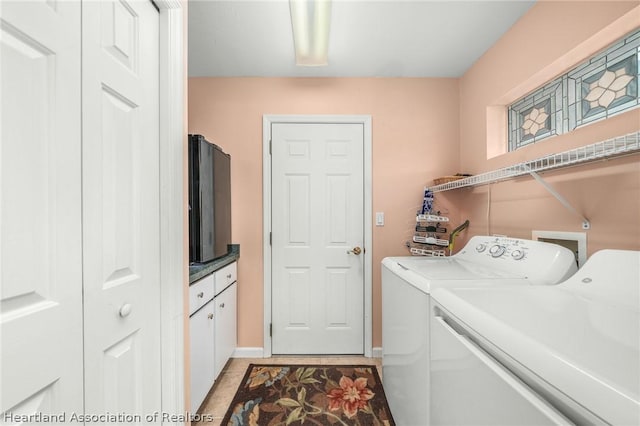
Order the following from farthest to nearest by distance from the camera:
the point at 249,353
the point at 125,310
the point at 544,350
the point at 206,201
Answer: the point at 249,353 → the point at 206,201 → the point at 125,310 → the point at 544,350

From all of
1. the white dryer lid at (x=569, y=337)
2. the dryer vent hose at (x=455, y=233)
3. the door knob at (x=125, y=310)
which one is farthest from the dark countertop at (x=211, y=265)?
the dryer vent hose at (x=455, y=233)

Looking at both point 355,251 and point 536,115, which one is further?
point 355,251

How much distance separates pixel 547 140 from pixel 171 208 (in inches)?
75.4

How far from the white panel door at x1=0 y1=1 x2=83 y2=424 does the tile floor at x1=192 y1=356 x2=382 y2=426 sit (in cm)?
124

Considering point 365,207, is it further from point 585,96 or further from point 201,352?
point 201,352

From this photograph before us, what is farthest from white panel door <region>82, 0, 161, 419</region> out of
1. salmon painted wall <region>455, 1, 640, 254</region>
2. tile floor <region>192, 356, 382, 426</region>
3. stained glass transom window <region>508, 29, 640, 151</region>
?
stained glass transom window <region>508, 29, 640, 151</region>

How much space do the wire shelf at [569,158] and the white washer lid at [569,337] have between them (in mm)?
486

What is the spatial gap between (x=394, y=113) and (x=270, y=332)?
2.22m

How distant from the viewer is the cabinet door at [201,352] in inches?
56.7

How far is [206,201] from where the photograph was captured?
1680 millimetres

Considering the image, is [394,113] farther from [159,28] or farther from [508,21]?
[159,28]

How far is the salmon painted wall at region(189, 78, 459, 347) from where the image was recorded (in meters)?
2.28

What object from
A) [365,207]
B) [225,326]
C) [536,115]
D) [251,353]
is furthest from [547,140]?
[251,353]

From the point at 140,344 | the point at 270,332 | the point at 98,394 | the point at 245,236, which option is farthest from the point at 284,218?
the point at 98,394
